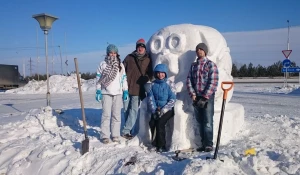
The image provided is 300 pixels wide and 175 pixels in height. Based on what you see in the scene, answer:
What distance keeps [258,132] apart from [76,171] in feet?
11.2

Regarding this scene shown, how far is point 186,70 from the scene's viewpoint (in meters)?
4.88

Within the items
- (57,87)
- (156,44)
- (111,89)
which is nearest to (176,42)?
(156,44)

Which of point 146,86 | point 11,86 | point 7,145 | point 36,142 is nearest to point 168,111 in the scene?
point 146,86

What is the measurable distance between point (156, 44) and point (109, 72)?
103 cm

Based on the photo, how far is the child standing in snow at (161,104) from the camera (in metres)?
4.49

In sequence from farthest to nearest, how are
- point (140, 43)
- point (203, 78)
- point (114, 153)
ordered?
point (140, 43) → point (203, 78) → point (114, 153)

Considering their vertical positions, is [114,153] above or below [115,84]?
below

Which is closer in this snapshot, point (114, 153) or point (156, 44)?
point (114, 153)

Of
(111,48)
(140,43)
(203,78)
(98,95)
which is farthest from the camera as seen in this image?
(140,43)

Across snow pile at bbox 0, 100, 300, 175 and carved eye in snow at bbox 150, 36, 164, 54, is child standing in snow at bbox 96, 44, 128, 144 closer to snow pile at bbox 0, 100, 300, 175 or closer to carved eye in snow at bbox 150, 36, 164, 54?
snow pile at bbox 0, 100, 300, 175

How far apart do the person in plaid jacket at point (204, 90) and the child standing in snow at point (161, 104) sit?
1.12 ft

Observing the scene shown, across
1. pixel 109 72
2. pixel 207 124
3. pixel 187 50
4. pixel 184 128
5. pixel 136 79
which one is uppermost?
pixel 187 50

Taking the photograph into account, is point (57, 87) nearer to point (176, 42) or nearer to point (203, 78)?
point (176, 42)

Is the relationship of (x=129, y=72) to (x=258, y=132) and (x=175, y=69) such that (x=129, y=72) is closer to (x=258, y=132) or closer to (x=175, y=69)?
(x=175, y=69)
